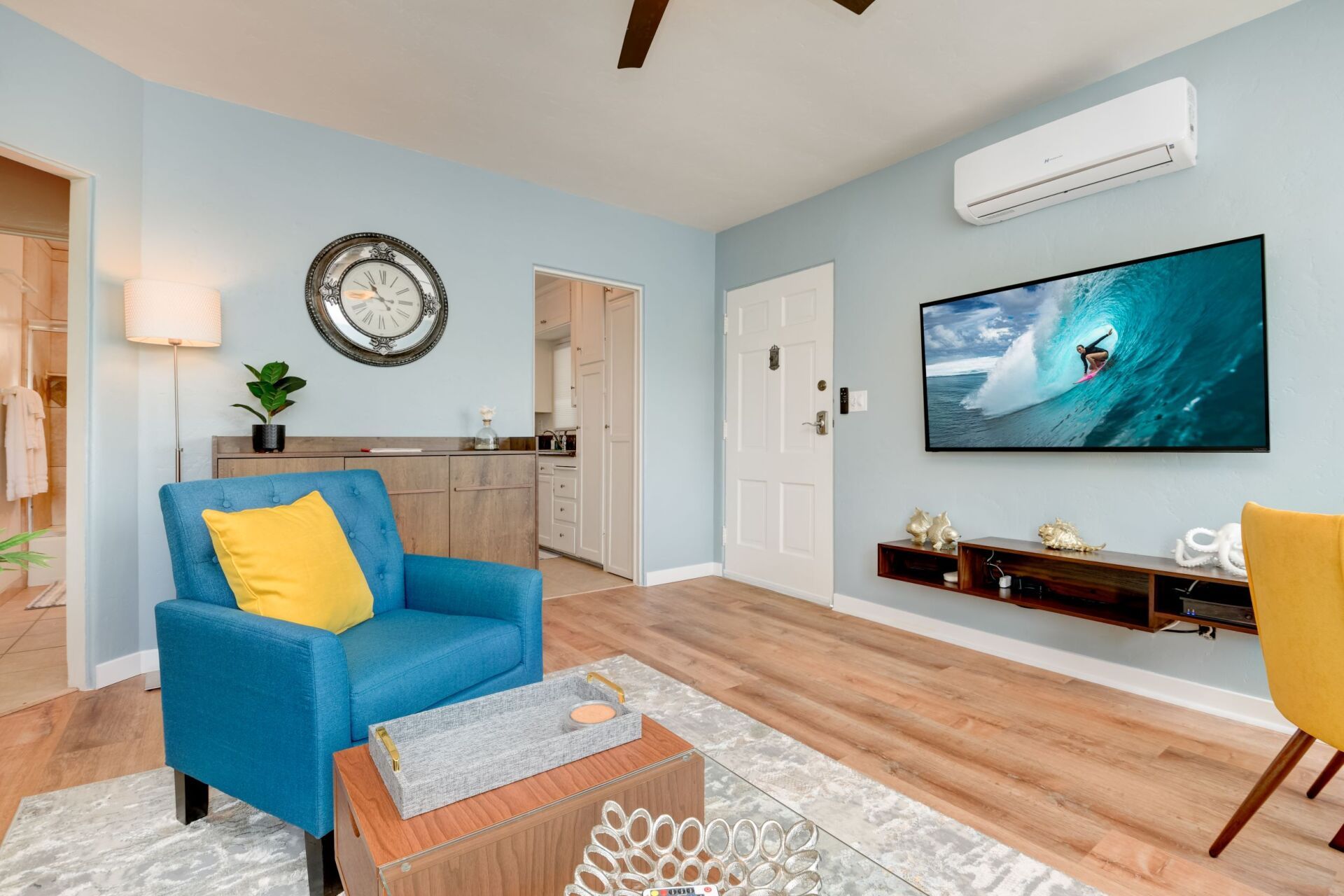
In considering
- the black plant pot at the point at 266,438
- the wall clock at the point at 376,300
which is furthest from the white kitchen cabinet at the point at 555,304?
the black plant pot at the point at 266,438

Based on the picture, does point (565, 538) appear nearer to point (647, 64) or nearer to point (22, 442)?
point (22, 442)

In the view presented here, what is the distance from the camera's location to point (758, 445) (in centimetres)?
443

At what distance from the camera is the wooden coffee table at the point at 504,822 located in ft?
3.00

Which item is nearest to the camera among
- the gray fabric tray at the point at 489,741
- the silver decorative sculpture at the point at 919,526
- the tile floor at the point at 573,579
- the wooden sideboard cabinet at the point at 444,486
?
the gray fabric tray at the point at 489,741

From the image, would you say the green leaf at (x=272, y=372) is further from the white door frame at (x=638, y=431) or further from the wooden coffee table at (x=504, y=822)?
the wooden coffee table at (x=504, y=822)

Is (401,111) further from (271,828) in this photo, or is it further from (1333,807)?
(1333,807)

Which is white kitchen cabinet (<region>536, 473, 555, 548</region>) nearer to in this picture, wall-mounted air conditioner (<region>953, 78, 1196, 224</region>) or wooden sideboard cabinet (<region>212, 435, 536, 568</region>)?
wooden sideboard cabinet (<region>212, 435, 536, 568</region>)

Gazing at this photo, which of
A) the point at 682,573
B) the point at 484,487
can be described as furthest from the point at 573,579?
the point at 484,487

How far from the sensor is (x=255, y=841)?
1.56m

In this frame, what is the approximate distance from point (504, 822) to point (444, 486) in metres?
2.38

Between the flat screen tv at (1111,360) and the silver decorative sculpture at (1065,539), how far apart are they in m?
0.36

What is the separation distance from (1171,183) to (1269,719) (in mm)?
2066

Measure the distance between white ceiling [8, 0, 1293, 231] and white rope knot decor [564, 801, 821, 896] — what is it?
8.37 feet

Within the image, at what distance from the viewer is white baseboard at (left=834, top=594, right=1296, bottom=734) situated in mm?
2316
